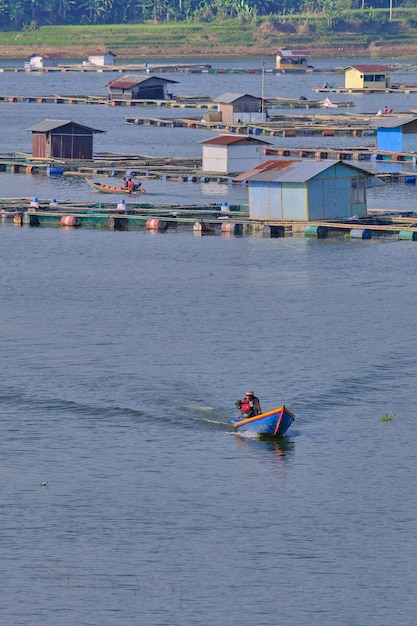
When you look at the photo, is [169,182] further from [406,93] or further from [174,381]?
[406,93]

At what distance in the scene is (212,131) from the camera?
149 metres

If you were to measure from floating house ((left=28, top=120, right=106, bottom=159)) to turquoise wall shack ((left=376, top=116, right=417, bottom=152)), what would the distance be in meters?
23.6

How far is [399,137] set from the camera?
118m

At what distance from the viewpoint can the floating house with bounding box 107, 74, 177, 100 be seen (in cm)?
17962

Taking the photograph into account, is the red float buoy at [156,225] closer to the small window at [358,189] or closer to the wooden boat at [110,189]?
the small window at [358,189]

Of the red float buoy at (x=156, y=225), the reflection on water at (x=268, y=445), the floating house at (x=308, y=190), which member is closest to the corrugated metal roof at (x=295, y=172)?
the floating house at (x=308, y=190)

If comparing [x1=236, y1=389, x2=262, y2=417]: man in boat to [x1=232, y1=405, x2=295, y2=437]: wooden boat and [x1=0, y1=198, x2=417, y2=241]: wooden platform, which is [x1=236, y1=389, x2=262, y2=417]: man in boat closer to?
[x1=232, y1=405, x2=295, y2=437]: wooden boat

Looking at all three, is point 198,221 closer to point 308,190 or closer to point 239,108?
point 308,190

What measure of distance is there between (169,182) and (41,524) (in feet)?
226

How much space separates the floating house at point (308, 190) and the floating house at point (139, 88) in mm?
100625

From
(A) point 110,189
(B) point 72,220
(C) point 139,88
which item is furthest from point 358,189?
(C) point 139,88

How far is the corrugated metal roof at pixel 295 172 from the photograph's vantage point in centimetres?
7650

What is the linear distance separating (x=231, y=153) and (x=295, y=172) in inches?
1076

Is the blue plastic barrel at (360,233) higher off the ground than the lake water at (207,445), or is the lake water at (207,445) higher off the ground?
the blue plastic barrel at (360,233)
